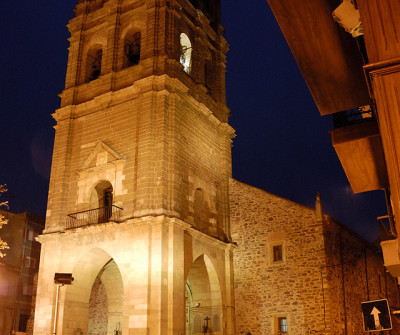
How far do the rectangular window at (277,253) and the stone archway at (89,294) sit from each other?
7160 millimetres

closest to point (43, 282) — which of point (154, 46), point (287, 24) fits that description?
point (154, 46)

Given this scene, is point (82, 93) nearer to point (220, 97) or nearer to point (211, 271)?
point (220, 97)

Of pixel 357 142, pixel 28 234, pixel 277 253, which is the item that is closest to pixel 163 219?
pixel 277 253

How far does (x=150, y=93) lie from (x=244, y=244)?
8160 mm

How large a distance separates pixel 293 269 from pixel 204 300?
13.8 feet

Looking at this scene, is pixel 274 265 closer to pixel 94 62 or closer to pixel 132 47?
pixel 132 47

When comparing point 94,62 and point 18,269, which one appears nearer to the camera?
point 94,62

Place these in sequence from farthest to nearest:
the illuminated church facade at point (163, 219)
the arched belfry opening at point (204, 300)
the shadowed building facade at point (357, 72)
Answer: the arched belfry opening at point (204, 300)
the illuminated church facade at point (163, 219)
the shadowed building facade at point (357, 72)

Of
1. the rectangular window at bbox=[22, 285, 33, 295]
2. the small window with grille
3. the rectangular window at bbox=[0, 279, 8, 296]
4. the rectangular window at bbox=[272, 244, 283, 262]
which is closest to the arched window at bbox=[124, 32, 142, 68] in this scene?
the small window with grille

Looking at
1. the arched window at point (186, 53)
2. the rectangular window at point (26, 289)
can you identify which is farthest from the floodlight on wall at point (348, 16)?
the rectangular window at point (26, 289)

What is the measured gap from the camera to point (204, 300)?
21.6 m

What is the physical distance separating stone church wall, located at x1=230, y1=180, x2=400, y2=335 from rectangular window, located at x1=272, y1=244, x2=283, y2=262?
0.21 metres

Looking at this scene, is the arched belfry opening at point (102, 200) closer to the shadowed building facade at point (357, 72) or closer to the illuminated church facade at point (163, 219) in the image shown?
the illuminated church facade at point (163, 219)

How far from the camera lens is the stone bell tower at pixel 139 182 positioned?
60.4 ft
